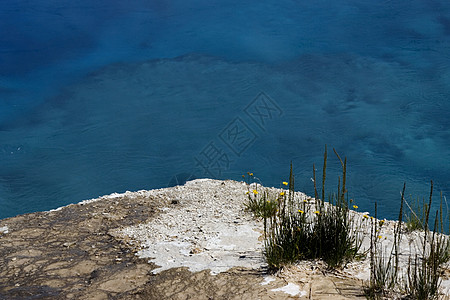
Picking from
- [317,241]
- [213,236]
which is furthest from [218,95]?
[317,241]

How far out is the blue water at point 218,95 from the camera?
7.59 m

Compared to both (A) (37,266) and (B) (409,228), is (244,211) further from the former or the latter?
(A) (37,266)

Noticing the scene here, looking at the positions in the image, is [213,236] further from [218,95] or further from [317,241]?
[218,95]

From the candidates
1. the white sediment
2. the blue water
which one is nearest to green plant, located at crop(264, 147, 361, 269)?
the white sediment

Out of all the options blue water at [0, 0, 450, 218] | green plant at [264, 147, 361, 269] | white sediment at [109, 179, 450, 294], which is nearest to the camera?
green plant at [264, 147, 361, 269]

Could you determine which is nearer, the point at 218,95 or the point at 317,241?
the point at 317,241

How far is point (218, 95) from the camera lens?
30.9 ft

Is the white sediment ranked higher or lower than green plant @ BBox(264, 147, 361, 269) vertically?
lower

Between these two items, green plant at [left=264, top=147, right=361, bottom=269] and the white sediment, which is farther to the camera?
the white sediment

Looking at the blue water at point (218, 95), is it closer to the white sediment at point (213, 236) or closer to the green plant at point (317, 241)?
the white sediment at point (213, 236)

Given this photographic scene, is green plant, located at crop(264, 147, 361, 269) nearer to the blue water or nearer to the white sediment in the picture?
the white sediment

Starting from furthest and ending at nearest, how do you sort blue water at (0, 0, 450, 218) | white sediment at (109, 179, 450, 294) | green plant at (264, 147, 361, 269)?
blue water at (0, 0, 450, 218) → white sediment at (109, 179, 450, 294) → green plant at (264, 147, 361, 269)

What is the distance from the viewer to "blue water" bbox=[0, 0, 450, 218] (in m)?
7.59

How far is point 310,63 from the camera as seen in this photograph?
1023 cm
